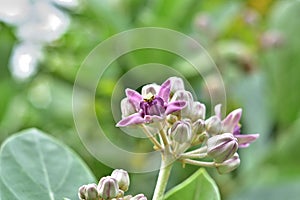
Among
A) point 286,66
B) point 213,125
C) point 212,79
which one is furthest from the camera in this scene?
point 286,66

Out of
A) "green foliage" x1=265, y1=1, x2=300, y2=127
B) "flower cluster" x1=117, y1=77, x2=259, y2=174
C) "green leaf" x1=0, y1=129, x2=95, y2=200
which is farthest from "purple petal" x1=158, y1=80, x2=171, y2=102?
"green foliage" x1=265, y1=1, x2=300, y2=127

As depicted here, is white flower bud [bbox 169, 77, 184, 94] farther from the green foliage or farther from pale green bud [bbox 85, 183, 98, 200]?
the green foliage

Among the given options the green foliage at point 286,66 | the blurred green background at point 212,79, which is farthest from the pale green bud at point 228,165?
the green foliage at point 286,66

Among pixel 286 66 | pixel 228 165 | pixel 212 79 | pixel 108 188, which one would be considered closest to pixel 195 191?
pixel 228 165

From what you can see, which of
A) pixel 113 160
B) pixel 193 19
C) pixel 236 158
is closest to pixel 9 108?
pixel 113 160

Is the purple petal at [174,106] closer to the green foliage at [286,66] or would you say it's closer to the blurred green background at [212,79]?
the blurred green background at [212,79]

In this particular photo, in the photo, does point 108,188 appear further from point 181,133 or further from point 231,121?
point 231,121
